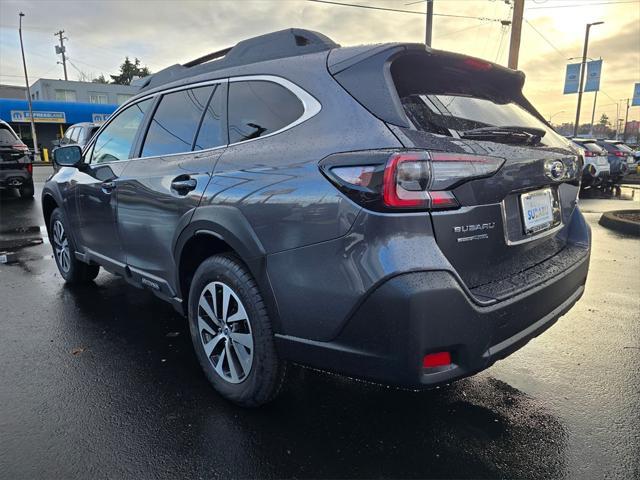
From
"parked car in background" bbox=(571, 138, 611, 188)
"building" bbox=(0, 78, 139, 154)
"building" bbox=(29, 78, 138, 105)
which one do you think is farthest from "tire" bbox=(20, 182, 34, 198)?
"building" bbox=(29, 78, 138, 105)

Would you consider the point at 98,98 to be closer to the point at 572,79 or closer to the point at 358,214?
the point at 572,79

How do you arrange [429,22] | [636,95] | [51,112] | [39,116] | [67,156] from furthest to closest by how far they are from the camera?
[636,95]
[51,112]
[39,116]
[429,22]
[67,156]

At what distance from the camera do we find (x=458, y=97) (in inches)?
96.7

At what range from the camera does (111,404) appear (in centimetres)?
268

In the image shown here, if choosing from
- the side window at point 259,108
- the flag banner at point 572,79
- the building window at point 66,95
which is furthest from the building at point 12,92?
the side window at point 259,108

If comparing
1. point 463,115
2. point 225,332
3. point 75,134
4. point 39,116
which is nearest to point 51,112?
point 39,116

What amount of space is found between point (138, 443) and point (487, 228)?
197cm

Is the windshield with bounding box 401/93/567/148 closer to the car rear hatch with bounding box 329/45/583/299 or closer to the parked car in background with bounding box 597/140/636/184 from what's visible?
the car rear hatch with bounding box 329/45/583/299

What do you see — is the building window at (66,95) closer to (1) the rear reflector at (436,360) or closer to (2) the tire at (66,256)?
(2) the tire at (66,256)

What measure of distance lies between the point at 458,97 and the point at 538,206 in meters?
0.70

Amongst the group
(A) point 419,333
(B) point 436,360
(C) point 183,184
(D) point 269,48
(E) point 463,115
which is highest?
(D) point 269,48

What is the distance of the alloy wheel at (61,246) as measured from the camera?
479 centimetres

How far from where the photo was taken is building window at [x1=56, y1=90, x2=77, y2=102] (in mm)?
44450

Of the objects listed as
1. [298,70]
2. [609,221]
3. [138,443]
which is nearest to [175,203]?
[298,70]
